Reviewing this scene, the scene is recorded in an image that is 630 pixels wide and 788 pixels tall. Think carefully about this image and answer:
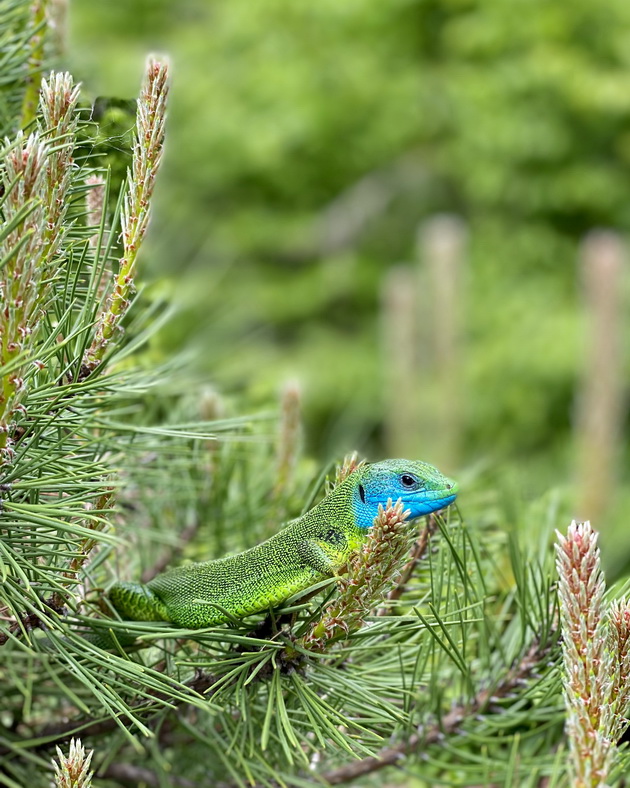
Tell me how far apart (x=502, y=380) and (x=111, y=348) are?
3.31 metres

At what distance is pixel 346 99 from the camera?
4.09m

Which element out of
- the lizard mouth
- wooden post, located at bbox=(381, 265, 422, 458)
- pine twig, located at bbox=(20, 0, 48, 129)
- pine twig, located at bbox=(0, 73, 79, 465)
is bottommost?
wooden post, located at bbox=(381, 265, 422, 458)

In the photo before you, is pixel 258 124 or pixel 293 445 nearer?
pixel 293 445

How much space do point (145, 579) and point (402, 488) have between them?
25 centimetres

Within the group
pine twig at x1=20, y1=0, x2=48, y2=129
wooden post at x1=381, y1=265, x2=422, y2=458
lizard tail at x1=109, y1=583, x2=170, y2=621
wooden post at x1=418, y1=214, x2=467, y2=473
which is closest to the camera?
lizard tail at x1=109, y1=583, x2=170, y2=621

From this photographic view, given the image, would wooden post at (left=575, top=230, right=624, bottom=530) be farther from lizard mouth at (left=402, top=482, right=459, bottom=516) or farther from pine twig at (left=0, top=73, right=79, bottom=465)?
pine twig at (left=0, top=73, right=79, bottom=465)

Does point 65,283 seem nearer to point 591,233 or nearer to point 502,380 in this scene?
point 502,380

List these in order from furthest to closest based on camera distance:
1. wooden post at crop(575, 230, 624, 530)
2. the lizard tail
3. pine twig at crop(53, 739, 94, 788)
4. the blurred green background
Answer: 1. the blurred green background
2. wooden post at crop(575, 230, 624, 530)
3. the lizard tail
4. pine twig at crop(53, 739, 94, 788)

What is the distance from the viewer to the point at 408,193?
14.7ft

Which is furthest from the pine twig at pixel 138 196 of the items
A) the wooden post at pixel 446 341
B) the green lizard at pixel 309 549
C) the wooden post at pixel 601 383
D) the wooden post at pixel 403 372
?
the wooden post at pixel 446 341


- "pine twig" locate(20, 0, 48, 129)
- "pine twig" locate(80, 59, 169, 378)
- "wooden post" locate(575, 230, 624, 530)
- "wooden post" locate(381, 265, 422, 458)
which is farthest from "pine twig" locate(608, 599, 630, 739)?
"wooden post" locate(381, 265, 422, 458)

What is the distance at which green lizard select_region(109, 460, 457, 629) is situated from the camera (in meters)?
0.39

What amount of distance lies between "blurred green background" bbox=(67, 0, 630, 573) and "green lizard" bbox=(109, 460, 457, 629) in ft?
8.36

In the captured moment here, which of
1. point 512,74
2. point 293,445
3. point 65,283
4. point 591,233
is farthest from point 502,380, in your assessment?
point 65,283
